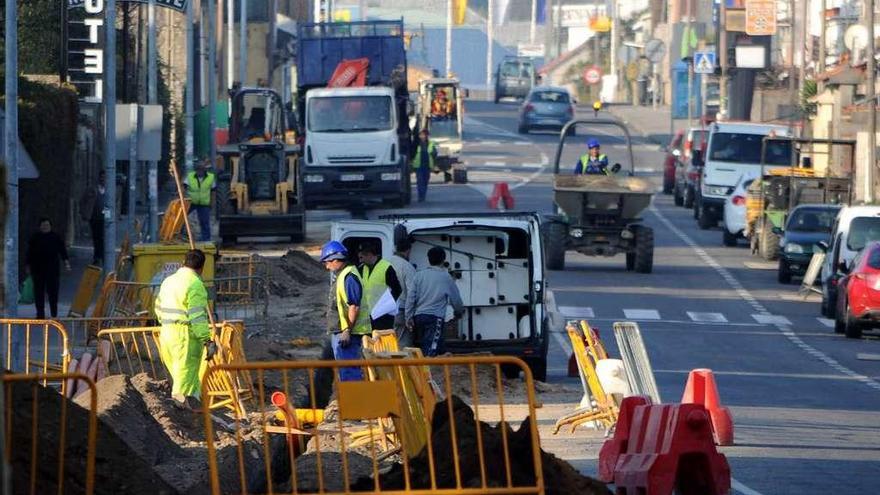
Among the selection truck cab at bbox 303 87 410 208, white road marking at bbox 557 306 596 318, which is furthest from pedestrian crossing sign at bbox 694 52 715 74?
white road marking at bbox 557 306 596 318

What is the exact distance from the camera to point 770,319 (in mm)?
27281

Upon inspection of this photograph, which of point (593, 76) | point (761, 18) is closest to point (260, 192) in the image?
point (761, 18)

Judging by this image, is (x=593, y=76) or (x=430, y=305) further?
(x=593, y=76)

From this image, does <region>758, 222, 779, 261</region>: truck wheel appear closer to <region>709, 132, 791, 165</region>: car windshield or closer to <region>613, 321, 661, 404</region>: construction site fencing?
<region>709, 132, 791, 165</region>: car windshield

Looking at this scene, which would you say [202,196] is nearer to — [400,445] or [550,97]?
[400,445]

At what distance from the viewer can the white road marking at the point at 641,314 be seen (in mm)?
26547

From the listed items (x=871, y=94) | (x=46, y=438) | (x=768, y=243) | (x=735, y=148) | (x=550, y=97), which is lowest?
(x=768, y=243)

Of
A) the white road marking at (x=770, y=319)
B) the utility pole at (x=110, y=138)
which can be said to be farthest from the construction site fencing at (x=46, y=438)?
the white road marking at (x=770, y=319)

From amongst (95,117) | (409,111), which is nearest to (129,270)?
(95,117)

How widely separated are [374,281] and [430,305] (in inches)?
35.3

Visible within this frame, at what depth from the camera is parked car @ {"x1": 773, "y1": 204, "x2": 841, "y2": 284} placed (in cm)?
3216

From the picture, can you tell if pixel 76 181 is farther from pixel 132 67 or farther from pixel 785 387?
pixel 785 387

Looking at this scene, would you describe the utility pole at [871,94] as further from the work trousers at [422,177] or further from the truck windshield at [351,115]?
the work trousers at [422,177]

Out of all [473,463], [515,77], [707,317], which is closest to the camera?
[473,463]
